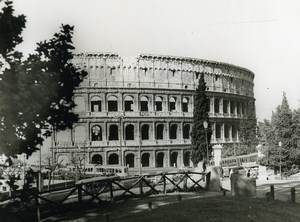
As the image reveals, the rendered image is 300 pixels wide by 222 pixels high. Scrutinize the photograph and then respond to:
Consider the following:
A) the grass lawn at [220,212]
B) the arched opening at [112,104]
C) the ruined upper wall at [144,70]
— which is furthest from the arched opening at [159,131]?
the grass lawn at [220,212]

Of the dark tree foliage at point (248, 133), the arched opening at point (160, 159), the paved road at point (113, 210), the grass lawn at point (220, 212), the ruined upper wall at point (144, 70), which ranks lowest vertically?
the arched opening at point (160, 159)

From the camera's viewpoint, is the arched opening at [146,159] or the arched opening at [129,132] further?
the arched opening at [129,132]

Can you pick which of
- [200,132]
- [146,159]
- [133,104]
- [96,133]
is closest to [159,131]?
[146,159]

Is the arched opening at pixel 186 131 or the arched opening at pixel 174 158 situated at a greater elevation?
the arched opening at pixel 186 131

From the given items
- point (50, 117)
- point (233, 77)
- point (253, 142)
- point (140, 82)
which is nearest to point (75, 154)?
point (140, 82)

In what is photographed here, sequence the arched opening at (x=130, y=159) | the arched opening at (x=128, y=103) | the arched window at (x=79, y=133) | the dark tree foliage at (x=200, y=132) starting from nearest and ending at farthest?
the dark tree foliage at (x=200, y=132) → the arched opening at (x=130, y=159) → the arched window at (x=79, y=133) → the arched opening at (x=128, y=103)

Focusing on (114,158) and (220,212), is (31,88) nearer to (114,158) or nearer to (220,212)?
(220,212)

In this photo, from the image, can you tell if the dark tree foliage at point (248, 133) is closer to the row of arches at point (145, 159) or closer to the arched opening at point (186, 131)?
the arched opening at point (186, 131)
